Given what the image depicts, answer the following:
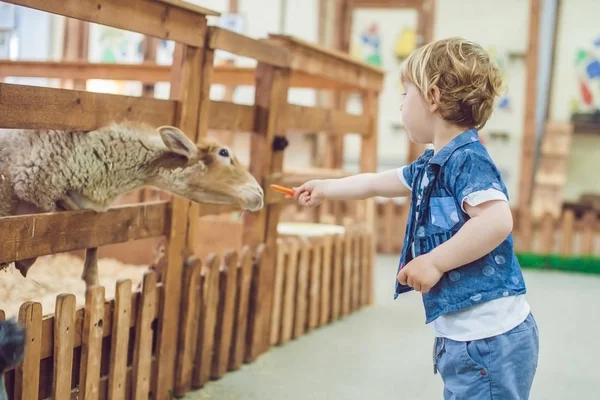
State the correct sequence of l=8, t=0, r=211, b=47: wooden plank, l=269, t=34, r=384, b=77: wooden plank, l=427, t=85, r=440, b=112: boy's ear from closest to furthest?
l=427, t=85, r=440, b=112: boy's ear → l=8, t=0, r=211, b=47: wooden plank → l=269, t=34, r=384, b=77: wooden plank

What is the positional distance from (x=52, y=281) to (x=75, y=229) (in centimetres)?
131

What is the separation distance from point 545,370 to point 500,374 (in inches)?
90.6

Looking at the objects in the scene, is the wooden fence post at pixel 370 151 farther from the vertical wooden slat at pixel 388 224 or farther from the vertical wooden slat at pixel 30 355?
the vertical wooden slat at pixel 30 355

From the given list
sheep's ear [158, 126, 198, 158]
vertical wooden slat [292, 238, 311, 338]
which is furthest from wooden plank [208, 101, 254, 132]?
vertical wooden slat [292, 238, 311, 338]

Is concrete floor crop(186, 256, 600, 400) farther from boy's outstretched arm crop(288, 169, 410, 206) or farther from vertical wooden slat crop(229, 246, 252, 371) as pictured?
boy's outstretched arm crop(288, 169, 410, 206)

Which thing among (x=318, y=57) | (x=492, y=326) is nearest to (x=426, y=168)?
(x=492, y=326)

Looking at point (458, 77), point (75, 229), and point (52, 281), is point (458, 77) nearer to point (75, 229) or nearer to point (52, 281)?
point (75, 229)

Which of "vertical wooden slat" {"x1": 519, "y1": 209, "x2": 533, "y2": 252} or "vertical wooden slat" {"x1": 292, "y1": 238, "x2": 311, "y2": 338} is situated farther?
"vertical wooden slat" {"x1": 519, "y1": 209, "x2": 533, "y2": 252}

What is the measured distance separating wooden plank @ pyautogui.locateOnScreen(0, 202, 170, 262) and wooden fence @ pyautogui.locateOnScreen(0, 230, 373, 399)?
0.17 meters

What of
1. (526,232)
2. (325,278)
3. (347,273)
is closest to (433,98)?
(325,278)

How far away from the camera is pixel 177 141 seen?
9.41 feet

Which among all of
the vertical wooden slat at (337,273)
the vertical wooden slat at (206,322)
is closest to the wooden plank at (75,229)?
the vertical wooden slat at (206,322)

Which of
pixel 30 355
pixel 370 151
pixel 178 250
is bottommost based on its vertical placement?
pixel 30 355

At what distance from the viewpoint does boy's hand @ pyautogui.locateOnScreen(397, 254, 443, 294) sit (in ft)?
6.29
